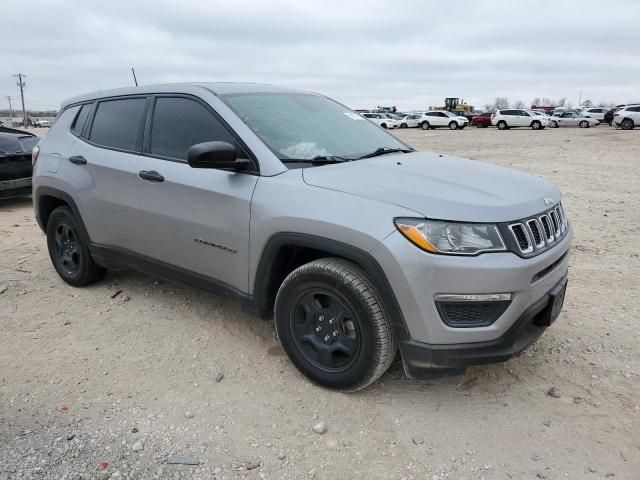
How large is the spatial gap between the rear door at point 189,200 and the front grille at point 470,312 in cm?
124

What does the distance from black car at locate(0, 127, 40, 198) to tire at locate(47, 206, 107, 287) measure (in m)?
4.40

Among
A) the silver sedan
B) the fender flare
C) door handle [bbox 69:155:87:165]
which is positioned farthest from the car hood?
the silver sedan

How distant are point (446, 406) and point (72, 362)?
7.87 feet

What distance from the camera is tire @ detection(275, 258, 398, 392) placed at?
2.69 m

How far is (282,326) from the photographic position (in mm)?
3076

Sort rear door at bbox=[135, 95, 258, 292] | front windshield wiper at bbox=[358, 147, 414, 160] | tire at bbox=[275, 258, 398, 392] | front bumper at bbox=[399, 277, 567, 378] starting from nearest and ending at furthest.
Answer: front bumper at bbox=[399, 277, 567, 378] < tire at bbox=[275, 258, 398, 392] < rear door at bbox=[135, 95, 258, 292] < front windshield wiper at bbox=[358, 147, 414, 160]

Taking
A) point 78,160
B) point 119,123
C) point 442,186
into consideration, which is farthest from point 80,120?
point 442,186

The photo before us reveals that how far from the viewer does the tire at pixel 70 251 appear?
446 centimetres

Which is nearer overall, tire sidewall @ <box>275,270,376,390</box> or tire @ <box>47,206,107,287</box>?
tire sidewall @ <box>275,270,376,390</box>

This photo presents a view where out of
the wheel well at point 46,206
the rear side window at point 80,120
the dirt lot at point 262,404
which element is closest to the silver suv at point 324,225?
the rear side window at point 80,120

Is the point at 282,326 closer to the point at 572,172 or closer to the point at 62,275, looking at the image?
the point at 62,275

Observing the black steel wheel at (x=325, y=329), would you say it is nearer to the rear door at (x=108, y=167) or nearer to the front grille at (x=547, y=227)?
the front grille at (x=547, y=227)

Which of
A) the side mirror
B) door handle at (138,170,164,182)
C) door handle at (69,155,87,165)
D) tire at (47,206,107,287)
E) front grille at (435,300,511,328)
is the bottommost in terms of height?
tire at (47,206,107,287)

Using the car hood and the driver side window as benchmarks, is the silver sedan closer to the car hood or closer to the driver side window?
the car hood
